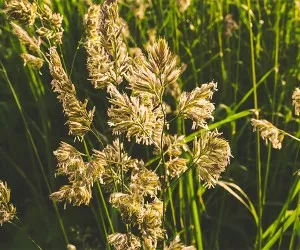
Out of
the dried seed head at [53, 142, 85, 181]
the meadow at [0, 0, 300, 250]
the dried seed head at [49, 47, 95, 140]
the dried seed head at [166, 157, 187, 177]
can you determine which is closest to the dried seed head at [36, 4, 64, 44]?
the meadow at [0, 0, 300, 250]

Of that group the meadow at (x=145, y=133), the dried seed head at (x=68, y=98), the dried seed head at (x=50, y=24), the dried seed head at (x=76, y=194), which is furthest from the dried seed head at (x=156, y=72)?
the dried seed head at (x=50, y=24)

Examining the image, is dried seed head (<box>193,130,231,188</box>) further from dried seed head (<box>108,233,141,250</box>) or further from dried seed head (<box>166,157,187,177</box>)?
dried seed head (<box>108,233,141,250</box>)

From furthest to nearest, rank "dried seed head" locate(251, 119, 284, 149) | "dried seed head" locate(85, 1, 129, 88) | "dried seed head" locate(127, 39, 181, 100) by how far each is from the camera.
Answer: "dried seed head" locate(251, 119, 284, 149) → "dried seed head" locate(85, 1, 129, 88) → "dried seed head" locate(127, 39, 181, 100)

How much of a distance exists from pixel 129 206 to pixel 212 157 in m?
0.19

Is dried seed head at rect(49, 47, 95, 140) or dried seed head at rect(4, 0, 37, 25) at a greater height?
dried seed head at rect(4, 0, 37, 25)

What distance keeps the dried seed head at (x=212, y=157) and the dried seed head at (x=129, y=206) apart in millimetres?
142

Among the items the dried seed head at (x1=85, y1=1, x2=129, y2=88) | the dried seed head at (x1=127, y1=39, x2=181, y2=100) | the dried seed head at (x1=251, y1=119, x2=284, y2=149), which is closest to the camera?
the dried seed head at (x1=127, y1=39, x2=181, y2=100)

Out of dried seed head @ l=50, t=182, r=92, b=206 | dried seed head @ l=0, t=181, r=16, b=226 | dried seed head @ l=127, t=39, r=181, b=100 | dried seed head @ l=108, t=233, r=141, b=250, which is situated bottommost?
dried seed head @ l=108, t=233, r=141, b=250

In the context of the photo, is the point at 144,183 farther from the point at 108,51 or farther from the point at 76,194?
→ the point at 108,51

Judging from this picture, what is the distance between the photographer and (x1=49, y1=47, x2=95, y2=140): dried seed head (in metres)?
1.16

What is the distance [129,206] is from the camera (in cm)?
112

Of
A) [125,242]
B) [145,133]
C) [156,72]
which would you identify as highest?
[156,72]

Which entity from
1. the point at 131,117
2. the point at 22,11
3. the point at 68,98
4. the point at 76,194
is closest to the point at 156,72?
the point at 131,117

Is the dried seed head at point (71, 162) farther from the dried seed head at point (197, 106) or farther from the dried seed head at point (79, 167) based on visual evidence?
the dried seed head at point (197, 106)
